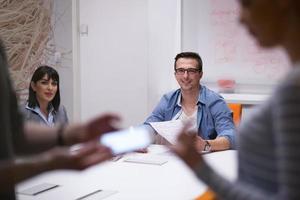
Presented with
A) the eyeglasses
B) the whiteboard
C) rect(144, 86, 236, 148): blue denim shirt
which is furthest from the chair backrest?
the whiteboard

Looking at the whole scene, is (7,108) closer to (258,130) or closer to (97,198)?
(258,130)

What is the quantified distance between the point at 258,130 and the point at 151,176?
4.38 feet

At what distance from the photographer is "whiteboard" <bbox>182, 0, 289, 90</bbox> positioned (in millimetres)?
3768

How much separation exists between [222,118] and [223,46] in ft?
3.93

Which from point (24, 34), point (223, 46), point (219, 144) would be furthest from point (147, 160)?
point (24, 34)

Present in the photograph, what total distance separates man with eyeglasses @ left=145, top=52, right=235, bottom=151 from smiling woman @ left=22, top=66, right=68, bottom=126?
2.39ft

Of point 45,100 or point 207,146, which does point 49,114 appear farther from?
point 207,146

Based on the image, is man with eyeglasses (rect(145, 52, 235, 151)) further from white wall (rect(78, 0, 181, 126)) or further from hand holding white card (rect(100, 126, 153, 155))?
hand holding white card (rect(100, 126, 153, 155))

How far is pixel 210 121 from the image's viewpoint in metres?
2.91

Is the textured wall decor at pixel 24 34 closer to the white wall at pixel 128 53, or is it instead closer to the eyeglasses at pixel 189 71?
the white wall at pixel 128 53

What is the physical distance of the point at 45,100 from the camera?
3213 mm

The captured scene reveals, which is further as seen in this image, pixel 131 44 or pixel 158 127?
pixel 131 44

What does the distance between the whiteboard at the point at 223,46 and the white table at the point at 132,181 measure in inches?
61.8

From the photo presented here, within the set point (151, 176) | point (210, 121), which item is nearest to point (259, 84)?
point (210, 121)
